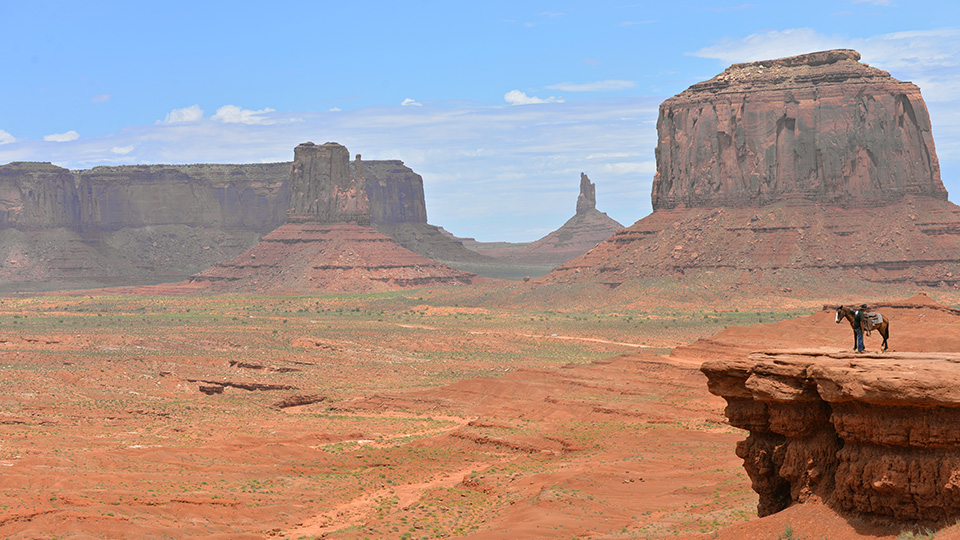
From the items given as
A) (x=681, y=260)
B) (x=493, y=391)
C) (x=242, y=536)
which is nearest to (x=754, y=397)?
(x=242, y=536)

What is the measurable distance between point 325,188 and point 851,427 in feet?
486

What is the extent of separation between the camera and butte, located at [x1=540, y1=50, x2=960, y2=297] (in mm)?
106562

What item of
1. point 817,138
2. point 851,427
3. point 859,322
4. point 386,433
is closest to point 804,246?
point 817,138

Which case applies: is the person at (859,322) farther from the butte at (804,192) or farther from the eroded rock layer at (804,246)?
the eroded rock layer at (804,246)

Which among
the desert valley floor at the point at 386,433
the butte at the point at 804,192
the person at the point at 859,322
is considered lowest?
the desert valley floor at the point at 386,433

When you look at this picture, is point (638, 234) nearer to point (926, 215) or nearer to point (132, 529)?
point (926, 215)

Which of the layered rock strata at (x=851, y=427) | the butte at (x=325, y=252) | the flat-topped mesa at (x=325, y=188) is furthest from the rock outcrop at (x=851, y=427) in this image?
the flat-topped mesa at (x=325, y=188)

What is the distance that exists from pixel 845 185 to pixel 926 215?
846 cm

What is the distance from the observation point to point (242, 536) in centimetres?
2378

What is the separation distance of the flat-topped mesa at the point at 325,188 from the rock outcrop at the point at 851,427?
474 feet

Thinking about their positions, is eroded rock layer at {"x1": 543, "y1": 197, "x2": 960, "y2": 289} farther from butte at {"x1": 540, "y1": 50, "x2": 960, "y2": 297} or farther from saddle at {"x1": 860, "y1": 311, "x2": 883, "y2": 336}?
saddle at {"x1": 860, "y1": 311, "x2": 883, "y2": 336}

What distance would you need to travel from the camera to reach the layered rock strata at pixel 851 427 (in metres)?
15.7

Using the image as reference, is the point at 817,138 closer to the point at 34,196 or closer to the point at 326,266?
the point at 326,266

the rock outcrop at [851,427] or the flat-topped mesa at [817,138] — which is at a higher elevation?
the flat-topped mesa at [817,138]
